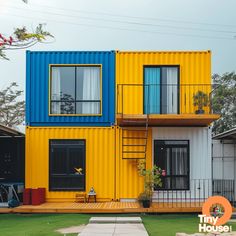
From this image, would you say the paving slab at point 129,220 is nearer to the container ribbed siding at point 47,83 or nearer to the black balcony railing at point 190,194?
the black balcony railing at point 190,194

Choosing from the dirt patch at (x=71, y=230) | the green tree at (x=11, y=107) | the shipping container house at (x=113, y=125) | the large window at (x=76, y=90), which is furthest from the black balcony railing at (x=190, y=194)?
the green tree at (x=11, y=107)

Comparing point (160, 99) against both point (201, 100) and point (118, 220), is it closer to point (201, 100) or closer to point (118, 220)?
point (201, 100)

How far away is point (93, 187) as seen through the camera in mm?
17094

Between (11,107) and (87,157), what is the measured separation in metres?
24.3

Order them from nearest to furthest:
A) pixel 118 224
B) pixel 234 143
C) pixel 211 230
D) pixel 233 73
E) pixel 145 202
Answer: pixel 211 230 < pixel 118 224 < pixel 145 202 < pixel 234 143 < pixel 233 73

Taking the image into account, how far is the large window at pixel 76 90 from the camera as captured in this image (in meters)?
17.5

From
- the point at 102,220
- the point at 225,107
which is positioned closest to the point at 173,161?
the point at 102,220

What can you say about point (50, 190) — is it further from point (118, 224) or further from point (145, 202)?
point (118, 224)

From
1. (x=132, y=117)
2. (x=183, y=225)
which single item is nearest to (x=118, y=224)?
(x=183, y=225)

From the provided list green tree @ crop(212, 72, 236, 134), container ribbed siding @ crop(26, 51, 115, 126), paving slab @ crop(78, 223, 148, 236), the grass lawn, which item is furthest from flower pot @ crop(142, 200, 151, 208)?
green tree @ crop(212, 72, 236, 134)

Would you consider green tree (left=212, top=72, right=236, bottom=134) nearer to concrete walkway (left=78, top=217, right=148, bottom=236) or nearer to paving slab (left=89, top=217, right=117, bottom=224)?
paving slab (left=89, top=217, right=117, bottom=224)

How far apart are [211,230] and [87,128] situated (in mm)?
8570

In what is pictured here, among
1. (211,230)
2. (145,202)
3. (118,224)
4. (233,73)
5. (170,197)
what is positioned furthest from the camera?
(233,73)

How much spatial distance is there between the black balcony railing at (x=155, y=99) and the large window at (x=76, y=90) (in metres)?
0.95
